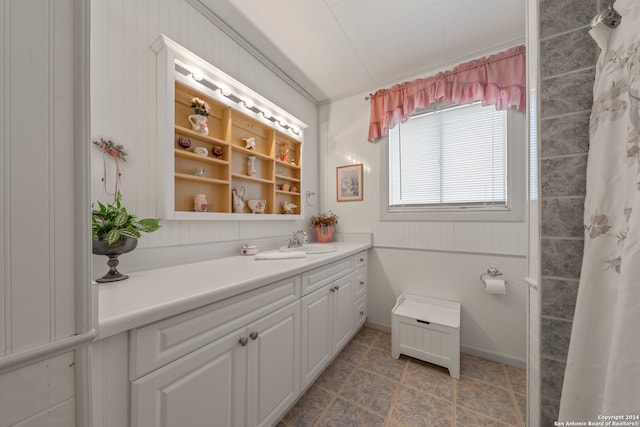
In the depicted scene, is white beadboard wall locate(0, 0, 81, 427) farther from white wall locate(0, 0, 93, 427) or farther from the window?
the window

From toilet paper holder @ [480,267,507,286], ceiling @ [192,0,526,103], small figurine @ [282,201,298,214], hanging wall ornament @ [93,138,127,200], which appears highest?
ceiling @ [192,0,526,103]

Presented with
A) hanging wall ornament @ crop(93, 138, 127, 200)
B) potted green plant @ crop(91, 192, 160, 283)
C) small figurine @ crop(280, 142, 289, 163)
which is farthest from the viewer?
small figurine @ crop(280, 142, 289, 163)

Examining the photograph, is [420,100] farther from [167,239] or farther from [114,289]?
[114,289]

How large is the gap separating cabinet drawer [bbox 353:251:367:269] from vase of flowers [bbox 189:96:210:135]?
1.53 m

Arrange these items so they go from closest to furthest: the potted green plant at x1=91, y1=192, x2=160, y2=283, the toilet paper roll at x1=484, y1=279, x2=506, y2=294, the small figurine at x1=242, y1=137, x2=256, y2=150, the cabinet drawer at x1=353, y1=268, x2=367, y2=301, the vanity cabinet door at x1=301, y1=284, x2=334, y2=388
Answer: the potted green plant at x1=91, y1=192, x2=160, y2=283 < the vanity cabinet door at x1=301, y1=284, x2=334, y2=388 < the toilet paper roll at x1=484, y1=279, x2=506, y2=294 < the small figurine at x1=242, y1=137, x2=256, y2=150 < the cabinet drawer at x1=353, y1=268, x2=367, y2=301

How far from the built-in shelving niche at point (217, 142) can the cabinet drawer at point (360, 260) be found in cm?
69

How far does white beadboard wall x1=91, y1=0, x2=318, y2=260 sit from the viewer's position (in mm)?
1055

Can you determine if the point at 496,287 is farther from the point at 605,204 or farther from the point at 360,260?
the point at 605,204

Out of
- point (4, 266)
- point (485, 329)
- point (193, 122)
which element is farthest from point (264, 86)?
point (485, 329)

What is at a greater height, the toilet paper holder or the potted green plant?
the potted green plant

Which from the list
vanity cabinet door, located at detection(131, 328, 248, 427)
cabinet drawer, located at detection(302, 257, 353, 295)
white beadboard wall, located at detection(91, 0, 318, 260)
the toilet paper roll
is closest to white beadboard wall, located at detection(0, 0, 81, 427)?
vanity cabinet door, located at detection(131, 328, 248, 427)

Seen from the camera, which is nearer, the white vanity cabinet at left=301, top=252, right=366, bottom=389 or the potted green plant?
the potted green plant

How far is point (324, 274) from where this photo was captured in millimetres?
1513

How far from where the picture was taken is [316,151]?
2641 mm
